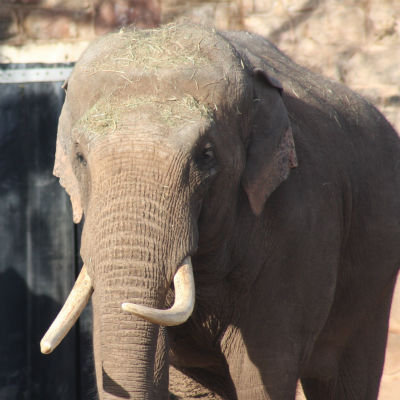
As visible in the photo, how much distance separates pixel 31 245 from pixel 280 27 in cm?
234

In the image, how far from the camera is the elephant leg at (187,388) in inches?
186

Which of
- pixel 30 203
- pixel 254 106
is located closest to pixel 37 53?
pixel 30 203

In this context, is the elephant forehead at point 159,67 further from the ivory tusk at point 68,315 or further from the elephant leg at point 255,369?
the elephant leg at point 255,369

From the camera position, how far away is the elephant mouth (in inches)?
112

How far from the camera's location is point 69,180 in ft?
12.1

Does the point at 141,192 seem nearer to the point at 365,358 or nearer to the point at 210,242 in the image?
the point at 210,242

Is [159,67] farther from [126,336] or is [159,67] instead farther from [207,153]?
[126,336]

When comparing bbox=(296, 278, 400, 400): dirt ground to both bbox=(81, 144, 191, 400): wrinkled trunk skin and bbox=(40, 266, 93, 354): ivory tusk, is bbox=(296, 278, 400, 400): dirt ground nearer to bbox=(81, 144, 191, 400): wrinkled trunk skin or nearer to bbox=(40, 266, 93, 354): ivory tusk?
bbox=(40, 266, 93, 354): ivory tusk

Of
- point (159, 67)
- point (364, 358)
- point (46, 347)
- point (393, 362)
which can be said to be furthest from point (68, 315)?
point (393, 362)

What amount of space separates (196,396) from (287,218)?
141 cm

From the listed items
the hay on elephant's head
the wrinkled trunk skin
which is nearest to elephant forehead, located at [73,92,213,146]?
the hay on elephant's head

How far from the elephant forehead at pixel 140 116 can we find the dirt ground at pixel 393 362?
3.45 m

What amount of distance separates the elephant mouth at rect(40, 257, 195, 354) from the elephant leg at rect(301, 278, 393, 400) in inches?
80.5

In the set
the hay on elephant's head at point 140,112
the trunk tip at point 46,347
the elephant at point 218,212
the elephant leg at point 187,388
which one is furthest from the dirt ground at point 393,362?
the trunk tip at point 46,347
